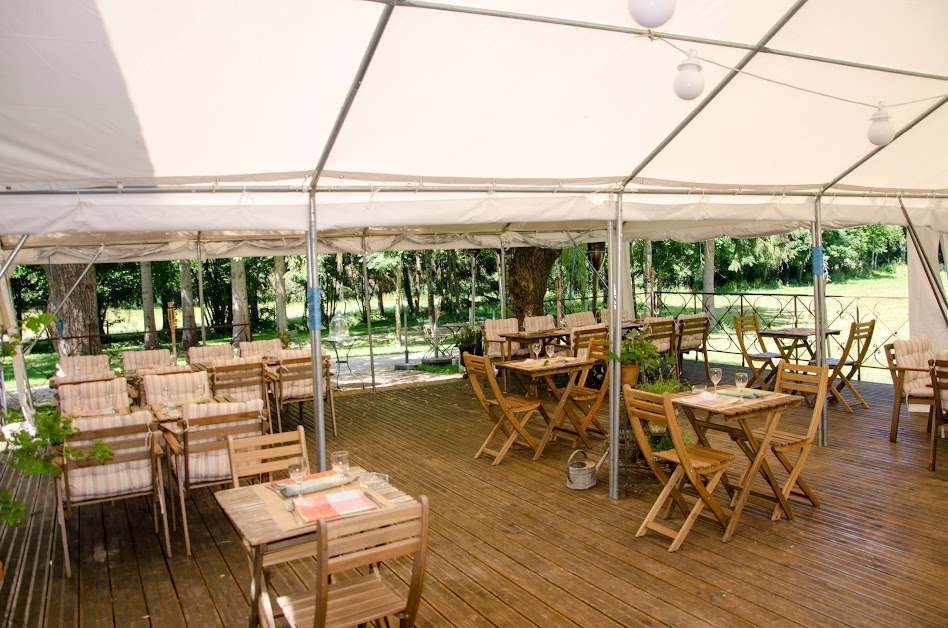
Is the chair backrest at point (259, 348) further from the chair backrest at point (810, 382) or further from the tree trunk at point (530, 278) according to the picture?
the chair backrest at point (810, 382)

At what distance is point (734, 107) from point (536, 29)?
1905 millimetres

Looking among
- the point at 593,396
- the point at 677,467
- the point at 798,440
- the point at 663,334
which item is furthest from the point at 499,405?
the point at 663,334

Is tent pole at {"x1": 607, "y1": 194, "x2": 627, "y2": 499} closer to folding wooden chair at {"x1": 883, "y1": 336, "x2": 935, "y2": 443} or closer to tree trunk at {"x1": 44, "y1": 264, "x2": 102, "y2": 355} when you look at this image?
folding wooden chair at {"x1": 883, "y1": 336, "x2": 935, "y2": 443}

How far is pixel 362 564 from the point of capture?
2.54 meters

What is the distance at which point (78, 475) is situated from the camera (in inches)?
177

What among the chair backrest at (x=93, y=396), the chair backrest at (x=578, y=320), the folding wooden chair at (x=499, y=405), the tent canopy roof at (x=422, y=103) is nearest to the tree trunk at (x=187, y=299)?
the chair backrest at (x=578, y=320)

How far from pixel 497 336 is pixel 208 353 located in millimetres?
4027

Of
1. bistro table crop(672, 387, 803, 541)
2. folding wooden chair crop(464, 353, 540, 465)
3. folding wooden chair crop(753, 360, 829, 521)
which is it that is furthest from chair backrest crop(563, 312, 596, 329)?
bistro table crop(672, 387, 803, 541)

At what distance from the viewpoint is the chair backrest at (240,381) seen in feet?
23.6

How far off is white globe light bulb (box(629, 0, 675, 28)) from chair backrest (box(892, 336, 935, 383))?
476 centimetres

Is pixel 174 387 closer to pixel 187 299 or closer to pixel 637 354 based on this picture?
pixel 637 354

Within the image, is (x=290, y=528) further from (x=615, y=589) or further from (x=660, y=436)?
(x=660, y=436)

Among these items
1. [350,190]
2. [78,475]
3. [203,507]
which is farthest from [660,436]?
[78,475]

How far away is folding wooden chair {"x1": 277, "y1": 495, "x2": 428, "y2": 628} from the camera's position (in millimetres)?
2506
